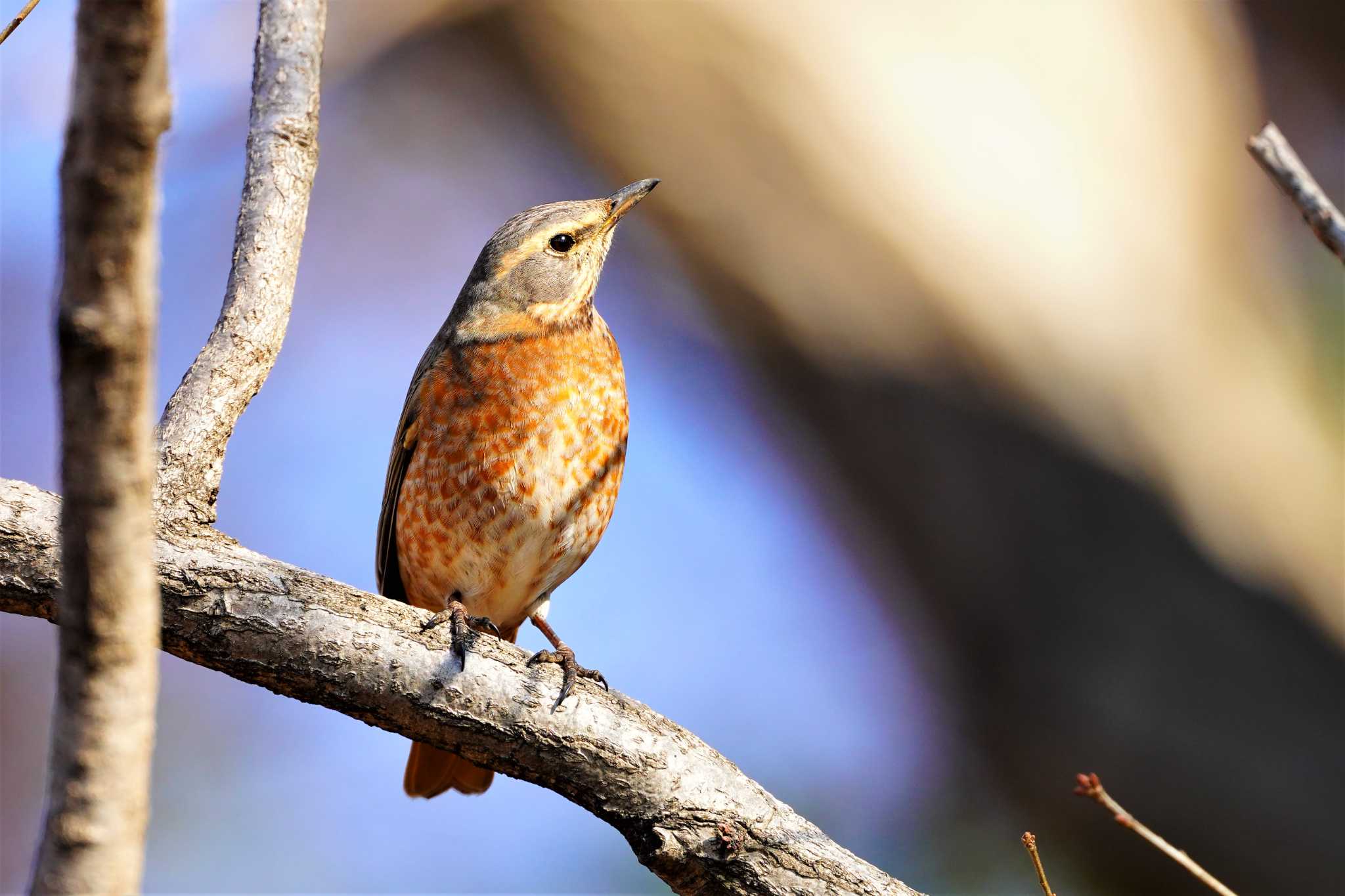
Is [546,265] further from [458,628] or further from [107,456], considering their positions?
[107,456]

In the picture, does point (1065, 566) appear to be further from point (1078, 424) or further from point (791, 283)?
point (791, 283)

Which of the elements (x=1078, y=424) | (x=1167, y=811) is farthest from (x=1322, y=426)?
(x=1167, y=811)

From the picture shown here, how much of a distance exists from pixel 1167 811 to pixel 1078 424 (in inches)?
96.2

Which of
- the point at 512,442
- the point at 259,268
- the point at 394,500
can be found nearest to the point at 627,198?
the point at 512,442

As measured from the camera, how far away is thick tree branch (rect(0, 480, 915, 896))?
2.46 meters

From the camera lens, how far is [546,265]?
14.7ft

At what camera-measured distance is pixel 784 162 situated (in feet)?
23.5

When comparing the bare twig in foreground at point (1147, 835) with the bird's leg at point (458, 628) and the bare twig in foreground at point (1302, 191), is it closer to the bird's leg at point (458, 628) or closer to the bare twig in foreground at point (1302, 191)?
the bare twig in foreground at point (1302, 191)

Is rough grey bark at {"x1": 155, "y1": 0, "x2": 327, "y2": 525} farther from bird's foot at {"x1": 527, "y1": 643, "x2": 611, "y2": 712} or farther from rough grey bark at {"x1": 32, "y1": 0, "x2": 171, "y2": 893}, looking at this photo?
rough grey bark at {"x1": 32, "y1": 0, "x2": 171, "y2": 893}

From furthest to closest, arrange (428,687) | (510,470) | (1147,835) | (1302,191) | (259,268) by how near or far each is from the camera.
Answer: (510,470)
(259,268)
(428,687)
(1147,835)
(1302,191)

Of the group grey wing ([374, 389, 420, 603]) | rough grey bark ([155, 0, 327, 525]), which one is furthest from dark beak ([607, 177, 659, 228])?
rough grey bark ([155, 0, 327, 525])

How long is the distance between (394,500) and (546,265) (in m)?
1.09

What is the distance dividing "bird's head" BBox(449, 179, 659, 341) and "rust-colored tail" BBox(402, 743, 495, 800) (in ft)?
5.39

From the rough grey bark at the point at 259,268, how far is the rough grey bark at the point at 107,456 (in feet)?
4.61
